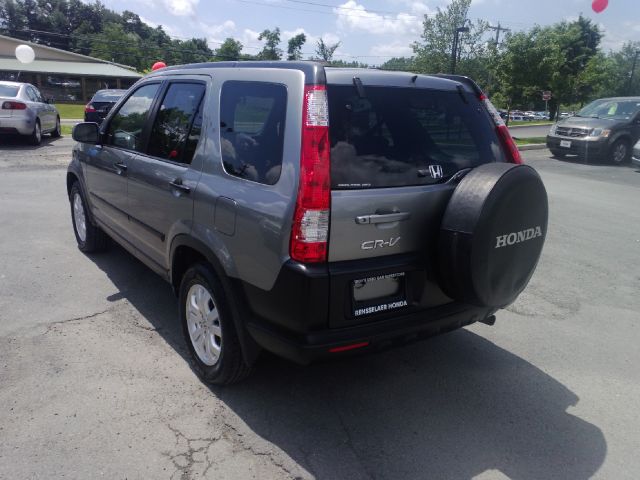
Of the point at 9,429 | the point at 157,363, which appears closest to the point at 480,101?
the point at 157,363

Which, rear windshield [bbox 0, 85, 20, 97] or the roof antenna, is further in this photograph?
rear windshield [bbox 0, 85, 20, 97]

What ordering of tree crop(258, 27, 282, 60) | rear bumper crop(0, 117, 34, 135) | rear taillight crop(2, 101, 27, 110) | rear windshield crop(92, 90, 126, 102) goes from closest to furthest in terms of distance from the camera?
rear taillight crop(2, 101, 27, 110), rear bumper crop(0, 117, 34, 135), rear windshield crop(92, 90, 126, 102), tree crop(258, 27, 282, 60)

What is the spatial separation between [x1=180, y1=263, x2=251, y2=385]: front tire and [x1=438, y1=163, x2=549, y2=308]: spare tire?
124 cm

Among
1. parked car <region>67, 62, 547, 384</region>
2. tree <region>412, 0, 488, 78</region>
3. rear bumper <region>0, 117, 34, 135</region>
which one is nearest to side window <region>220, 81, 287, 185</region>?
parked car <region>67, 62, 547, 384</region>

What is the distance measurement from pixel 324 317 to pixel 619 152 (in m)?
16.0

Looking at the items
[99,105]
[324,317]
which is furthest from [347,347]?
[99,105]

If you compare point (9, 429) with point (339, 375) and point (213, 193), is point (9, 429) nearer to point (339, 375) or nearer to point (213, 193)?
point (213, 193)

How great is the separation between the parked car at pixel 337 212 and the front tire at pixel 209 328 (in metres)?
0.01

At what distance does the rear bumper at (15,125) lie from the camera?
12938 mm

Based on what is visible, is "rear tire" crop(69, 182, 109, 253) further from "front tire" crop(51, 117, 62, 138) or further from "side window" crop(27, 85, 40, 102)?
"front tire" crop(51, 117, 62, 138)

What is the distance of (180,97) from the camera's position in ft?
11.9

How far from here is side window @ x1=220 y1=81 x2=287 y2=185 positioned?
267 cm

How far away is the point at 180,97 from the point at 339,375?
2200 mm

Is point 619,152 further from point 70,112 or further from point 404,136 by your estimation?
point 70,112
